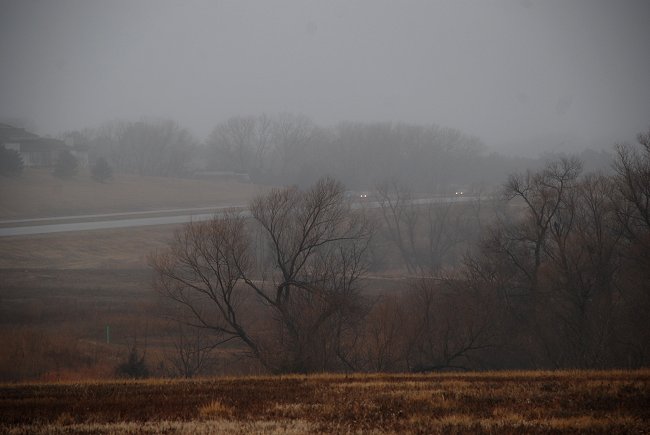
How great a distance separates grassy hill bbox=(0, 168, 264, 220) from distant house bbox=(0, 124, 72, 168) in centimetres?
748

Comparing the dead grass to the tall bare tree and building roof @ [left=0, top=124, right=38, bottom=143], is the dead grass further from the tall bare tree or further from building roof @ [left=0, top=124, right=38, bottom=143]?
building roof @ [left=0, top=124, right=38, bottom=143]

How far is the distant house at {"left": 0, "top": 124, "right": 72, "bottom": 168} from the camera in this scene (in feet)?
259

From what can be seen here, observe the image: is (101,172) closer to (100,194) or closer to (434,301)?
(100,194)

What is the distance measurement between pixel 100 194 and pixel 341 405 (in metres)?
63.8

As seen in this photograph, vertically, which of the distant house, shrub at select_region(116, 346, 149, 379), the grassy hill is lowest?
shrub at select_region(116, 346, 149, 379)

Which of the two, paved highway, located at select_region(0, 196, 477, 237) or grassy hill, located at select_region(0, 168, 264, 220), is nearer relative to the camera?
paved highway, located at select_region(0, 196, 477, 237)

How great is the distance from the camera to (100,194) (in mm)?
69250

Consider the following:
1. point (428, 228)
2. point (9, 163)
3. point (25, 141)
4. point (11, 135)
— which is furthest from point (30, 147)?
point (428, 228)

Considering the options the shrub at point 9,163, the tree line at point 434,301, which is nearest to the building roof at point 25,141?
the shrub at point 9,163

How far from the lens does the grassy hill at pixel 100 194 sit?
59.5 metres

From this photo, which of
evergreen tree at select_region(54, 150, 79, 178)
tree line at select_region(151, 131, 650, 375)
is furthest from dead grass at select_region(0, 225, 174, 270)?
evergreen tree at select_region(54, 150, 79, 178)

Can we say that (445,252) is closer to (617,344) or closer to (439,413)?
(617,344)

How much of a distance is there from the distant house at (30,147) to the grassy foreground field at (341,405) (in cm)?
7340

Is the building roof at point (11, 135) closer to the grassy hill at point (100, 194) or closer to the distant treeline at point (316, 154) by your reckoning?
the grassy hill at point (100, 194)
